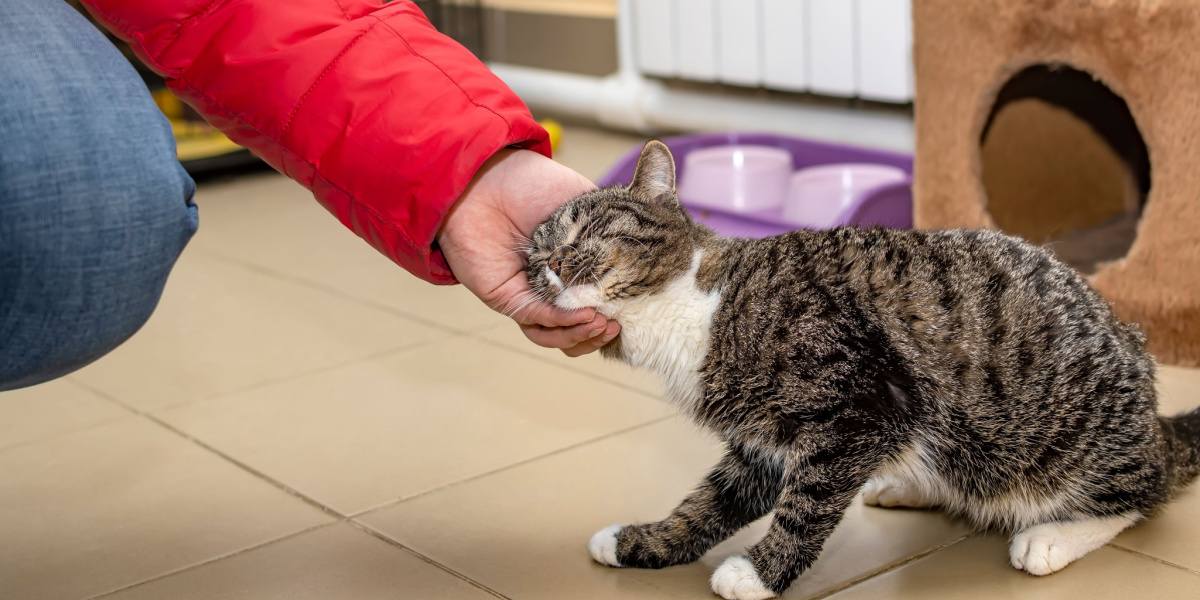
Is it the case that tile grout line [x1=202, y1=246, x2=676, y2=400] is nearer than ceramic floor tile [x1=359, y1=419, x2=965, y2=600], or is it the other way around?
ceramic floor tile [x1=359, y1=419, x2=965, y2=600]

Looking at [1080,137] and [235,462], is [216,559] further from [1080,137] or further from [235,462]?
[1080,137]

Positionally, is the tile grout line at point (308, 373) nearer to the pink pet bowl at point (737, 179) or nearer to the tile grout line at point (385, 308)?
the tile grout line at point (385, 308)

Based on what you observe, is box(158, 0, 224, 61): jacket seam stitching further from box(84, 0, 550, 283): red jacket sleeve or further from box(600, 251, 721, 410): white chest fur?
box(600, 251, 721, 410): white chest fur

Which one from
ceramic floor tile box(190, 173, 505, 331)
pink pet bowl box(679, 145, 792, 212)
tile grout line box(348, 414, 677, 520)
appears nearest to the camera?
tile grout line box(348, 414, 677, 520)

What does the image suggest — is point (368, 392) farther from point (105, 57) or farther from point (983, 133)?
point (983, 133)

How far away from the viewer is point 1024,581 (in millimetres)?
1314

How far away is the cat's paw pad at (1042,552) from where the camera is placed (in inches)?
51.8

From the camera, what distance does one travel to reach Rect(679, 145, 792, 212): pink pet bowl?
280cm

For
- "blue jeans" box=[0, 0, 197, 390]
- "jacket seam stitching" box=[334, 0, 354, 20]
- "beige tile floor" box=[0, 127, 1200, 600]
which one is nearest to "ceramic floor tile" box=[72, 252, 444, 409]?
"beige tile floor" box=[0, 127, 1200, 600]

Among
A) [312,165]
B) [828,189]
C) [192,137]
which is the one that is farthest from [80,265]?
[192,137]

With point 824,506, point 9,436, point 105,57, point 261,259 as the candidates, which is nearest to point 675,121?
point 261,259

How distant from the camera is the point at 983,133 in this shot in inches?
92.8

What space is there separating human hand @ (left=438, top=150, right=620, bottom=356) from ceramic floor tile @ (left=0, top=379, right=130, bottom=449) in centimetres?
83

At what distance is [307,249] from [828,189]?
1.15 meters
